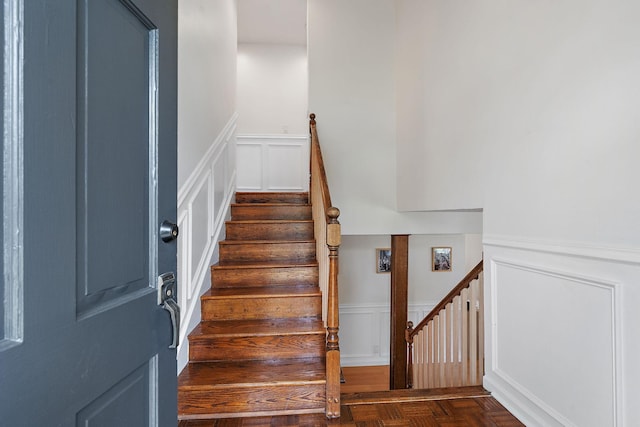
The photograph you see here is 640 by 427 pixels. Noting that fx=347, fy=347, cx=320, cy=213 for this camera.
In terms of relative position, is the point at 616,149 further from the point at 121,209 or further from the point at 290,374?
the point at 290,374

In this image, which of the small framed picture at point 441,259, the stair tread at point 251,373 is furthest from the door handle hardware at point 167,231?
the small framed picture at point 441,259

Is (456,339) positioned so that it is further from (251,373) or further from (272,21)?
(272,21)

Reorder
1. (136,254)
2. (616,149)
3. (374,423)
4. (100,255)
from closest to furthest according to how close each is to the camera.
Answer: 1. (100,255)
2. (136,254)
3. (616,149)
4. (374,423)

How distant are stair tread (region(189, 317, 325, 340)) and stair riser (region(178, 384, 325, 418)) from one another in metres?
0.35

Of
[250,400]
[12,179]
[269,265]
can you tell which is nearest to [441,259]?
[269,265]

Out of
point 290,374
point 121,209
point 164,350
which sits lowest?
A: point 290,374

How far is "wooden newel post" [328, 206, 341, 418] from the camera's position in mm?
1861

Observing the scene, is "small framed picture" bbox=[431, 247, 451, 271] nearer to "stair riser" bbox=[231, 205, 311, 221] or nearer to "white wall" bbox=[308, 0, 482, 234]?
"white wall" bbox=[308, 0, 482, 234]

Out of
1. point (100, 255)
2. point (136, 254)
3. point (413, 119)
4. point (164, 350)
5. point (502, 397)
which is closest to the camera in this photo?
point (100, 255)

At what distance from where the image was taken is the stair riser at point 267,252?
117 inches

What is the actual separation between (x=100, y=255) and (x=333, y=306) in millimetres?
1465

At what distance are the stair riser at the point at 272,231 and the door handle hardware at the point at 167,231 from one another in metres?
2.28

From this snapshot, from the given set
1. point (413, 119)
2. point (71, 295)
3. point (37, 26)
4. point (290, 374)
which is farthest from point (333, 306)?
point (413, 119)

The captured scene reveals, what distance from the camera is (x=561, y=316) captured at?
153 cm
